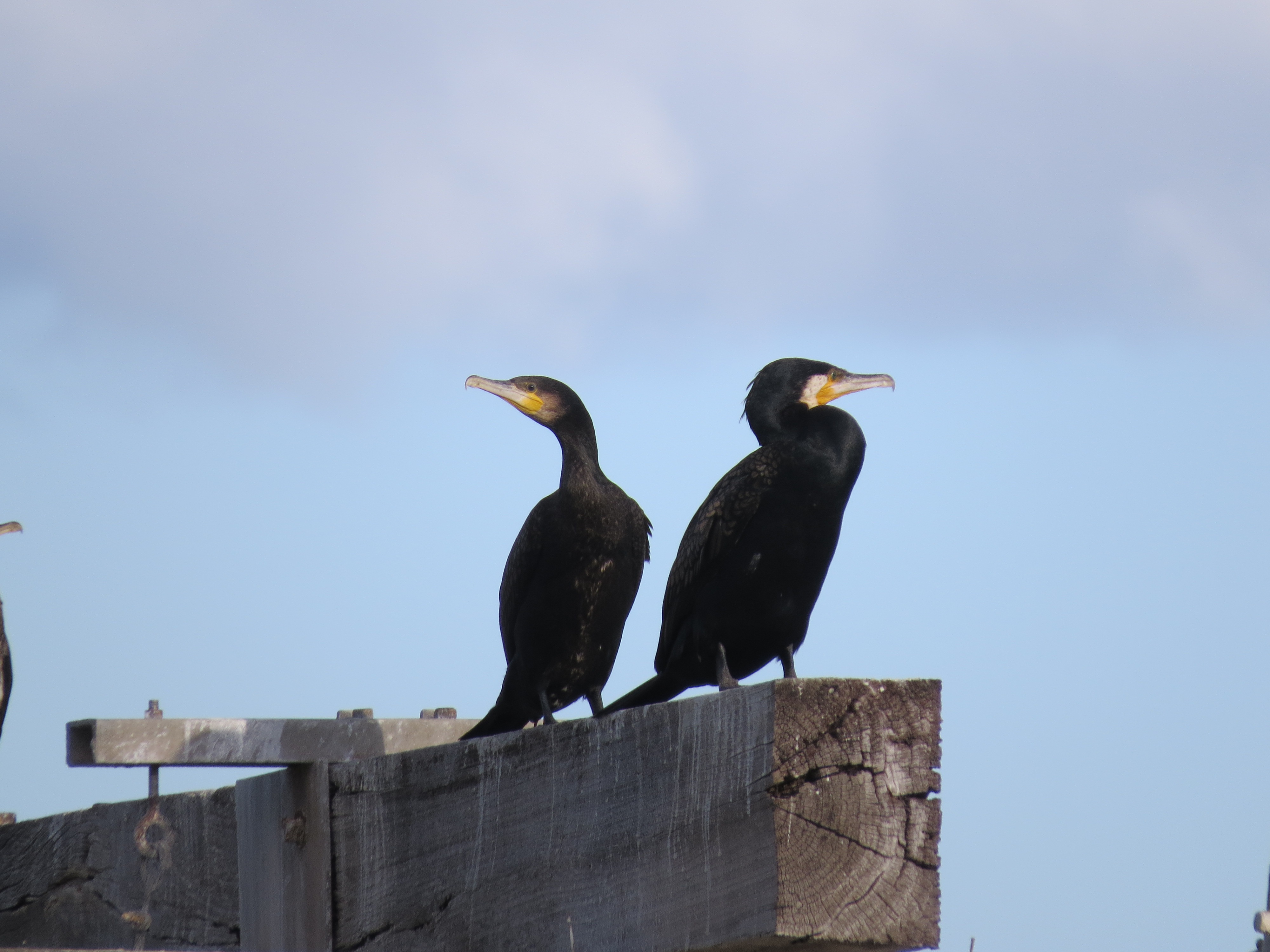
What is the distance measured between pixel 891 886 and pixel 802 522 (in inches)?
87.3

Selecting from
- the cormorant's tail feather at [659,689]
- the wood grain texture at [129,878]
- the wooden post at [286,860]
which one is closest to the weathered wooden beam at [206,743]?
the wooden post at [286,860]

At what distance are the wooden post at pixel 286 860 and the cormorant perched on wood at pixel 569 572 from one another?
1599 mm

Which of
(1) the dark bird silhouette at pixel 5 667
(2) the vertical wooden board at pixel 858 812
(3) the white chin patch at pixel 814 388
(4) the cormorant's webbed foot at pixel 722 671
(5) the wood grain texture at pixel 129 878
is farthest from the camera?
(1) the dark bird silhouette at pixel 5 667

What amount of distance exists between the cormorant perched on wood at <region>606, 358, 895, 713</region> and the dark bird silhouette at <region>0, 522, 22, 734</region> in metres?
3.63

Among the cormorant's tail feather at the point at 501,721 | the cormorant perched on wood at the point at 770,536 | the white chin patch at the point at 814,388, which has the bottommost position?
the cormorant's tail feather at the point at 501,721

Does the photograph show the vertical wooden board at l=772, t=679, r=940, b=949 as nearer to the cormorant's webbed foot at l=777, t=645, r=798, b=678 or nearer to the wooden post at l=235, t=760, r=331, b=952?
the wooden post at l=235, t=760, r=331, b=952

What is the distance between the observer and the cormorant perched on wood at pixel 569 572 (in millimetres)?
4527

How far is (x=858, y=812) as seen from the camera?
180 cm

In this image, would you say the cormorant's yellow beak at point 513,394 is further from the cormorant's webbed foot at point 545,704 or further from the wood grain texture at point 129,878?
the wood grain texture at point 129,878

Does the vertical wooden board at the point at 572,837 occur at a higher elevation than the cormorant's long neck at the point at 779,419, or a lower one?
lower

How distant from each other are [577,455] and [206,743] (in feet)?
6.40

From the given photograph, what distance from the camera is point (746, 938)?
1751mm

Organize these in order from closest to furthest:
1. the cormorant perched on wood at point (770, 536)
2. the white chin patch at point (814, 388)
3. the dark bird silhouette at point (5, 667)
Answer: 1. the cormorant perched on wood at point (770, 536)
2. the white chin patch at point (814, 388)
3. the dark bird silhouette at point (5, 667)

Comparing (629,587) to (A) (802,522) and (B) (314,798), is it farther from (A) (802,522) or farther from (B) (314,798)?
(B) (314,798)
